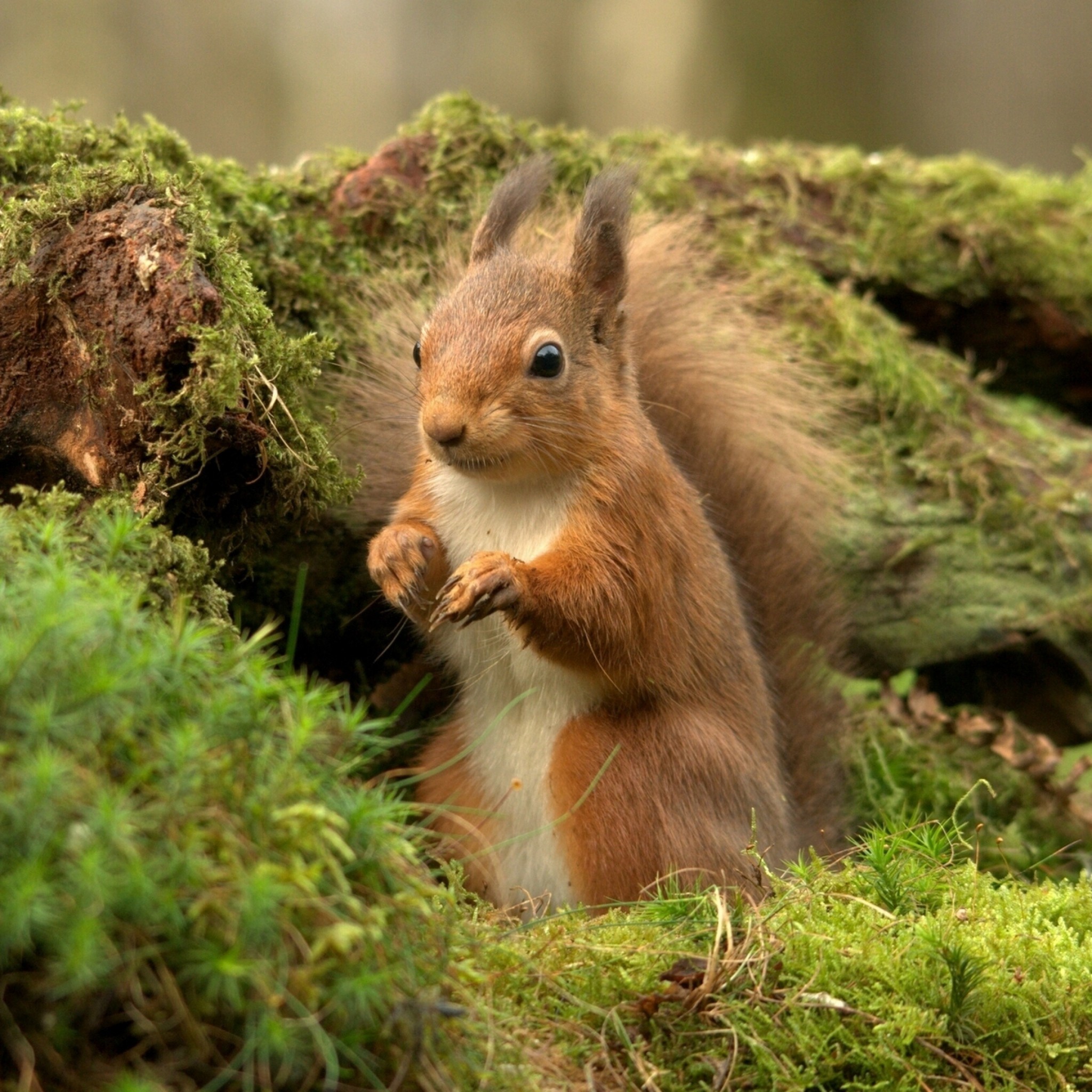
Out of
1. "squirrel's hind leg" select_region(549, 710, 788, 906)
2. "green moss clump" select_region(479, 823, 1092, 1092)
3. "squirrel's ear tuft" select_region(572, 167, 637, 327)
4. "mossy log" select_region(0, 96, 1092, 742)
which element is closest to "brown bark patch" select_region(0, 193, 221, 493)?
"mossy log" select_region(0, 96, 1092, 742)

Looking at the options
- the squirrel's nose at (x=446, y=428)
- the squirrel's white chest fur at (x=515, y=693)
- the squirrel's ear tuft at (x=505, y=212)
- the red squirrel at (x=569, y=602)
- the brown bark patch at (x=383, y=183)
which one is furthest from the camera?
the brown bark patch at (x=383, y=183)

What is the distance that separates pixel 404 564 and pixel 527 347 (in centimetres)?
59

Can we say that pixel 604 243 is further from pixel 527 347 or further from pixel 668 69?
pixel 668 69

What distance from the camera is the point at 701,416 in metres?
3.76

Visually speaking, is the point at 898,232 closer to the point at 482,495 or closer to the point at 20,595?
the point at 482,495

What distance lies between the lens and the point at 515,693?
3.16m

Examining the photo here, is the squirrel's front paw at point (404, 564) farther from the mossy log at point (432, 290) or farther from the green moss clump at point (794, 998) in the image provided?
the green moss clump at point (794, 998)

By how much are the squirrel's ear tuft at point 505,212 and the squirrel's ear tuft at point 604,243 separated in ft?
0.70

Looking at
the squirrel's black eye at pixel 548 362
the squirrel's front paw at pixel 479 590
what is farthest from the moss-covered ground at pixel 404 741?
the squirrel's black eye at pixel 548 362

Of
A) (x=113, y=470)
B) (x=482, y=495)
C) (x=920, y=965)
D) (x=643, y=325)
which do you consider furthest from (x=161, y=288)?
(x=920, y=965)

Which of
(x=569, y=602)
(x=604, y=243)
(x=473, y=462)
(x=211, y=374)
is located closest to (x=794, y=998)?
(x=569, y=602)

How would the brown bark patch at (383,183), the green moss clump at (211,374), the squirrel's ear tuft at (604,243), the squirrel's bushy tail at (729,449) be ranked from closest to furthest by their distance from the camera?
the green moss clump at (211,374) → the squirrel's ear tuft at (604,243) → the squirrel's bushy tail at (729,449) → the brown bark patch at (383,183)

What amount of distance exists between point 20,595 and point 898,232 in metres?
Answer: 4.25

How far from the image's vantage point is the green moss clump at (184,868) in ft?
4.97
